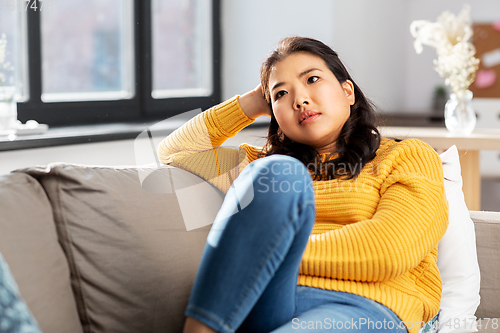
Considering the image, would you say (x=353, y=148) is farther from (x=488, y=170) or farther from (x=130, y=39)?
(x=488, y=170)

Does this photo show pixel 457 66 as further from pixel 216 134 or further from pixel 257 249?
pixel 257 249

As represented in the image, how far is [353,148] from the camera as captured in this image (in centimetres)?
121

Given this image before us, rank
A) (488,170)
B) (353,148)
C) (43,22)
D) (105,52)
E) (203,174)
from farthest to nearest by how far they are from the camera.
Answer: (488,170), (105,52), (43,22), (203,174), (353,148)

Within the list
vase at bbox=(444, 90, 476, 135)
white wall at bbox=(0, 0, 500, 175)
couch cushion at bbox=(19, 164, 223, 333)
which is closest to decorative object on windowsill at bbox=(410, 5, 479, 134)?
vase at bbox=(444, 90, 476, 135)

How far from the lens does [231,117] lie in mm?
1395

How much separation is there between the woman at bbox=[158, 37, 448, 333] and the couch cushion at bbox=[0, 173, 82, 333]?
300mm

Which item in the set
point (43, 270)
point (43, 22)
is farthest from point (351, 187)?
point (43, 22)

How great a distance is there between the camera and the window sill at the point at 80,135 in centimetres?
168

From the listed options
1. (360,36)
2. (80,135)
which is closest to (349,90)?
(80,135)

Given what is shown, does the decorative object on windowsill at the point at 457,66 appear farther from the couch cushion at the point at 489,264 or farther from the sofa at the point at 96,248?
the sofa at the point at 96,248

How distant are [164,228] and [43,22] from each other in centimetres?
144

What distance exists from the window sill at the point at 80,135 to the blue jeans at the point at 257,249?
1.12 meters

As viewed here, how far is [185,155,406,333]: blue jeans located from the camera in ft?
2.45

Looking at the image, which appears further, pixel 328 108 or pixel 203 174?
pixel 203 174
